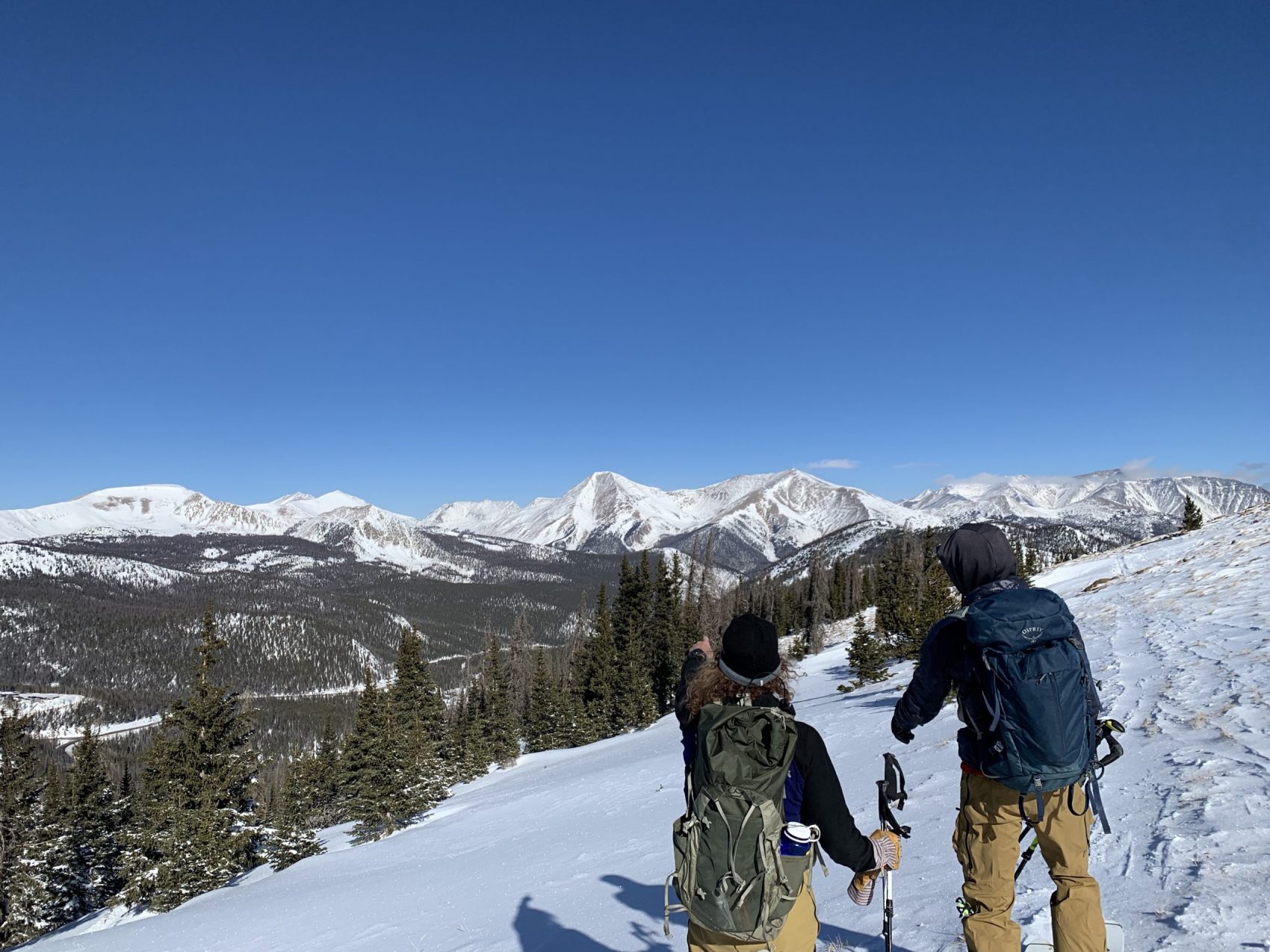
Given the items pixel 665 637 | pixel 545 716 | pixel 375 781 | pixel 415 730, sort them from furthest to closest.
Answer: pixel 665 637, pixel 545 716, pixel 415 730, pixel 375 781

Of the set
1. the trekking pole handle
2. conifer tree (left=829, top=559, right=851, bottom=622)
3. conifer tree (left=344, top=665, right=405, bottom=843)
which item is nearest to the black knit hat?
the trekking pole handle

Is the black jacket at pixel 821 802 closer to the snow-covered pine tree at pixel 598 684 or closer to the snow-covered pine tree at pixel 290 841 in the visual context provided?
the snow-covered pine tree at pixel 290 841

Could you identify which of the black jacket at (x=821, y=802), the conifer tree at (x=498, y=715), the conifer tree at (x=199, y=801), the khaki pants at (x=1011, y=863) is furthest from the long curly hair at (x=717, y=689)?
the conifer tree at (x=498, y=715)

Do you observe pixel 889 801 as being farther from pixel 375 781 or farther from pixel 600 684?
pixel 600 684

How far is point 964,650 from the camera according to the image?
3.50 meters

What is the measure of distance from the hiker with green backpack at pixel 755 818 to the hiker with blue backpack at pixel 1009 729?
0.71m

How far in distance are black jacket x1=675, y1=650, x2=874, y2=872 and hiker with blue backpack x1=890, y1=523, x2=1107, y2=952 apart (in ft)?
2.20

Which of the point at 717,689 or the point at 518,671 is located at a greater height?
the point at 717,689

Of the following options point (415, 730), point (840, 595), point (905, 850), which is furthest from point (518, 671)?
point (905, 850)

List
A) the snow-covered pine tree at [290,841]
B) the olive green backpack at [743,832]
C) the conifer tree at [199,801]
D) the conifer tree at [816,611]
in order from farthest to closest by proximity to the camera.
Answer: the conifer tree at [816,611] → the snow-covered pine tree at [290,841] → the conifer tree at [199,801] → the olive green backpack at [743,832]

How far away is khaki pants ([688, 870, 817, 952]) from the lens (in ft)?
10.0

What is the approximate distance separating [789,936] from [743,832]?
2.25ft

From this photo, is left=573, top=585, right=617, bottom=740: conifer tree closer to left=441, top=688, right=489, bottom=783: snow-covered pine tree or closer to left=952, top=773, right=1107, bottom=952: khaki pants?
left=441, top=688, right=489, bottom=783: snow-covered pine tree

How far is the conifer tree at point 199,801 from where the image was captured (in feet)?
65.5
